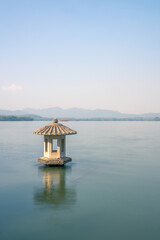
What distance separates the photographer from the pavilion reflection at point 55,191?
33.8 feet

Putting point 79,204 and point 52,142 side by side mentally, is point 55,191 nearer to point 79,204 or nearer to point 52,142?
point 79,204

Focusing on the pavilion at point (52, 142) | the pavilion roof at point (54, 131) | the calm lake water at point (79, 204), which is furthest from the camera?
the pavilion at point (52, 142)

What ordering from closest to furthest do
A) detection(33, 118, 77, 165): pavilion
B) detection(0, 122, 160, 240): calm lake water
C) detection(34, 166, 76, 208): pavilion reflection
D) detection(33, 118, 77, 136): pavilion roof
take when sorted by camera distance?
detection(0, 122, 160, 240): calm lake water → detection(34, 166, 76, 208): pavilion reflection → detection(33, 118, 77, 136): pavilion roof → detection(33, 118, 77, 165): pavilion

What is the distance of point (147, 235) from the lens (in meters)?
7.61

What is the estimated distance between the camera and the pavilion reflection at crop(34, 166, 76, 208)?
1031cm

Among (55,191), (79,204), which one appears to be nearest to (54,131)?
(55,191)

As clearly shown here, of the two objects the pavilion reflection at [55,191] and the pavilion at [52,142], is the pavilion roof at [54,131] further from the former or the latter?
the pavilion reflection at [55,191]

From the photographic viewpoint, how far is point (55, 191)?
1188 cm

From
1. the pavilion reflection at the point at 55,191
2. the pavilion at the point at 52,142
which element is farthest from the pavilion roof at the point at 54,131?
the pavilion reflection at the point at 55,191

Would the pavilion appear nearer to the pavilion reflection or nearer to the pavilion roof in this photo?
the pavilion roof

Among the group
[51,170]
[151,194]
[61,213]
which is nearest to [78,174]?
[51,170]

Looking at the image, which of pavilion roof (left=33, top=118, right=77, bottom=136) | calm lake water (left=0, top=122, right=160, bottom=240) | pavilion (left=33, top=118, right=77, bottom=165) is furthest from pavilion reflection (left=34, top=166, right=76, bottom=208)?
pavilion roof (left=33, top=118, right=77, bottom=136)

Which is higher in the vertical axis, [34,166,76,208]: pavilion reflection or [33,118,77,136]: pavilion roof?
[33,118,77,136]: pavilion roof

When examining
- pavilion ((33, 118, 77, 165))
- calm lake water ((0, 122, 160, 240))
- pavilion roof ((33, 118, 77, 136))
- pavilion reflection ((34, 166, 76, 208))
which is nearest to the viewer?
calm lake water ((0, 122, 160, 240))
